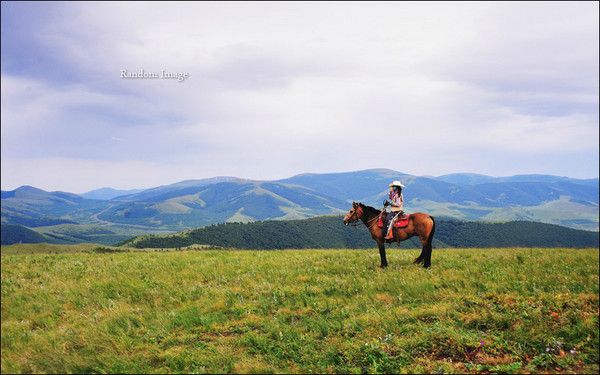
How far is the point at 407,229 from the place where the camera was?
57.5 feet

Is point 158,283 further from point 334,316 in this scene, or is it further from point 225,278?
point 334,316

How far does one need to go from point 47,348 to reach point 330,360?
792 centimetres

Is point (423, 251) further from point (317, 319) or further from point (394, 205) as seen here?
point (317, 319)

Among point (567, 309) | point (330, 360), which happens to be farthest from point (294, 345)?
point (567, 309)

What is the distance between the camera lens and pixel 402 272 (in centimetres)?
1581

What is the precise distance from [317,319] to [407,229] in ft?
25.3

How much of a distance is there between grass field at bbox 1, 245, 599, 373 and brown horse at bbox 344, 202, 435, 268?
1.06 meters

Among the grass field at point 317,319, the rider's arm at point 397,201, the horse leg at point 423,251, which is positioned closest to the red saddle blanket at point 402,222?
the rider's arm at point 397,201

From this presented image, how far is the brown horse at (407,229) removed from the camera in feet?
55.8

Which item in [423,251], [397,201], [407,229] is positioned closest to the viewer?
[423,251]

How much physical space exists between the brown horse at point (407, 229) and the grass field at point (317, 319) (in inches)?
41.6

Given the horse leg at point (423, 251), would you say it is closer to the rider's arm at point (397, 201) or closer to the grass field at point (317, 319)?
the grass field at point (317, 319)

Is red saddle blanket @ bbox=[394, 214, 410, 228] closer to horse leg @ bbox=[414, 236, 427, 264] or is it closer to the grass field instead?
horse leg @ bbox=[414, 236, 427, 264]

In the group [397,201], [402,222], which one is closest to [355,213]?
[397,201]
